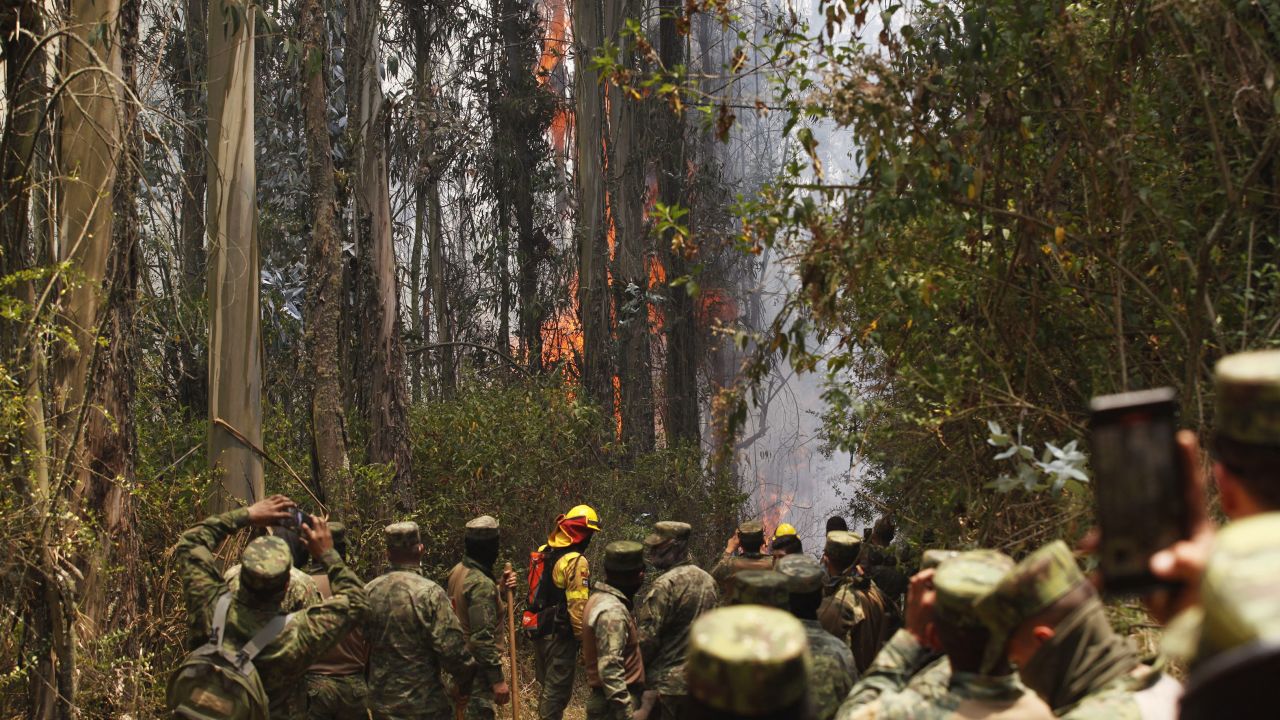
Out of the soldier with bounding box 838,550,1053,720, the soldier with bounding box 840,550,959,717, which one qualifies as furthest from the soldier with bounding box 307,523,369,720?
the soldier with bounding box 838,550,1053,720

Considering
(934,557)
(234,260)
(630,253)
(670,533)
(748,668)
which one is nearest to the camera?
(748,668)

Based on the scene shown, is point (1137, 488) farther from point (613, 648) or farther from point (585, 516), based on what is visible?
point (585, 516)

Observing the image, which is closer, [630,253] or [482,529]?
[482,529]

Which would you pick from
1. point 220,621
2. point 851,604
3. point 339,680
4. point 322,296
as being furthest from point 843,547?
point 322,296

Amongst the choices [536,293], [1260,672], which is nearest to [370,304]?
[536,293]

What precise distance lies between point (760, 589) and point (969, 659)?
160 cm

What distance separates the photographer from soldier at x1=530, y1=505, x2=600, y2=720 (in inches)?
295

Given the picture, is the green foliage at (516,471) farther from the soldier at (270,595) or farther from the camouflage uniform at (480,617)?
the soldier at (270,595)

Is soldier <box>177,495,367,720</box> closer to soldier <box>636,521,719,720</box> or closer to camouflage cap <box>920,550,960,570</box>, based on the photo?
soldier <box>636,521,719,720</box>

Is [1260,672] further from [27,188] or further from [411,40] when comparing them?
[411,40]

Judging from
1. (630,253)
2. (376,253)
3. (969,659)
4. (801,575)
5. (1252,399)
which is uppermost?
(630,253)

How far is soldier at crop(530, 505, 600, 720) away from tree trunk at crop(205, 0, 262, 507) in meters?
3.13

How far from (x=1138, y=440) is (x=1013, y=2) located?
4.59m

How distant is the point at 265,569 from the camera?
4520 millimetres
